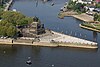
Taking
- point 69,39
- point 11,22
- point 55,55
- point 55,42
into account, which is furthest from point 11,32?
point 55,55

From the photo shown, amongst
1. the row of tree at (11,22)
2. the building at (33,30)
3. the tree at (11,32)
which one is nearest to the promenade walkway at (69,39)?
the building at (33,30)

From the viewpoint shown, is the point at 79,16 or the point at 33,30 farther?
the point at 79,16

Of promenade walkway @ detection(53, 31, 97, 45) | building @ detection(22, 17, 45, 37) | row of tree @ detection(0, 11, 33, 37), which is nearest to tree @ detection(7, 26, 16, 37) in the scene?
row of tree @ detection(0, 11, 33, 37)

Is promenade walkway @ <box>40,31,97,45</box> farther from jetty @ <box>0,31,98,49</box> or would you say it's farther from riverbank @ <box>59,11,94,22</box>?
riverbank @ <box>59,11,94,22</box>

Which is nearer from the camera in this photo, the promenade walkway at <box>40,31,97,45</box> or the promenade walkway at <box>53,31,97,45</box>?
the promenade walkway at <box>53,31,97,45</box>

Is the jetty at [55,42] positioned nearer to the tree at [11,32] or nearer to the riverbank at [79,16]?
the tree at [11,32]

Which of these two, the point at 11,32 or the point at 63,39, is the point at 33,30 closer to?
the point at 11,32

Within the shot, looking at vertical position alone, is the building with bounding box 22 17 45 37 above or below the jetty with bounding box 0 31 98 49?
above

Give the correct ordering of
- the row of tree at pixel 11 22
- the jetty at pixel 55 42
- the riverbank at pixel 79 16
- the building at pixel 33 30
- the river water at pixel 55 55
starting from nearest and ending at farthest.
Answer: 1. the river water at pixel 55 55
2. the jetty at pixel 55 42
3. the row of tree at pixel 11 22
4. the building at pixel 33 30
5. the riverbank at pixel 79 16
